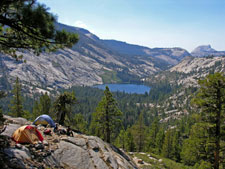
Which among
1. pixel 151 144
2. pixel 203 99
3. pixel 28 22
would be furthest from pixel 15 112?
pixel 151 144

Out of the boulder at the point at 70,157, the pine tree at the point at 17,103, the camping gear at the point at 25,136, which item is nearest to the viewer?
the boulder at the point at 70,157

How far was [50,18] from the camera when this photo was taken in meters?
9.21

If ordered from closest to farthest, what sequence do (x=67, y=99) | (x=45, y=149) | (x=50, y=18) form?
(x=50, y=18)
(x=45, y=149)
(x=67, y=99)

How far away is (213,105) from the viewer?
600 inches

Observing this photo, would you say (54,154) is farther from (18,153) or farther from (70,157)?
(18,153)

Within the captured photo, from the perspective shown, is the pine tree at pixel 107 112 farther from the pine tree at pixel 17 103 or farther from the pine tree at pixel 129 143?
the pine tree at pixel 129 143

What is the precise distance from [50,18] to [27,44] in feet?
11.4

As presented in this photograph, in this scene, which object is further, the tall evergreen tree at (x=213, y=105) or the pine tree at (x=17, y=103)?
the pine tree at (x=17, y=103)

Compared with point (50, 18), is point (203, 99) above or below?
below

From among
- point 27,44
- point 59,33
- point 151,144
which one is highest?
point 59,33

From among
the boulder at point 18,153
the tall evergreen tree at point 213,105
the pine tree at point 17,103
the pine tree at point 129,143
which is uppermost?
the tall evergreen tree at point 213,105

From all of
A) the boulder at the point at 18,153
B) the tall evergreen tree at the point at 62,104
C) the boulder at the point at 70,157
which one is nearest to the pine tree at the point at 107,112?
the tall evergreen tree at the point at 62,104

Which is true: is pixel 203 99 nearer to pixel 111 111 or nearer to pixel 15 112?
pixel 111 111

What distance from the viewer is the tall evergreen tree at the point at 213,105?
586 inches
